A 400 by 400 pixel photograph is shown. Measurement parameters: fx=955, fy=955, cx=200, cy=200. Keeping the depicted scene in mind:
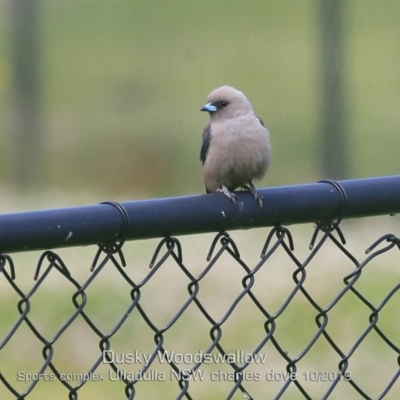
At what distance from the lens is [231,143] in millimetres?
4059

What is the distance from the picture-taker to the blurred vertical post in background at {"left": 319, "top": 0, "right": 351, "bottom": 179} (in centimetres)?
752

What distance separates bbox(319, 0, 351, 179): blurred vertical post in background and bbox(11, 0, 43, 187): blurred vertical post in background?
8.22ft

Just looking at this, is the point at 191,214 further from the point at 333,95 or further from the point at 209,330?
the point at 333,95

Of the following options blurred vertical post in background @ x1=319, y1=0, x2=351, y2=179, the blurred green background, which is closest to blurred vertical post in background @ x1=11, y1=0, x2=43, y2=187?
the blurred green background

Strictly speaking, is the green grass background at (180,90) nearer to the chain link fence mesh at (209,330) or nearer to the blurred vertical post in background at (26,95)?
the blurred vertical post in background at (26,95)

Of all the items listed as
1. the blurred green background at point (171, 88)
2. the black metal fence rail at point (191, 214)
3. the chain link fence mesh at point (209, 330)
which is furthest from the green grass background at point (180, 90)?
the black metal fence rail at point (191, 214)

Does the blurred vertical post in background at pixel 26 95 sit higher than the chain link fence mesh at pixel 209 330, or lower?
higher

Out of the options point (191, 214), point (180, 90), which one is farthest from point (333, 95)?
point (191, 214)

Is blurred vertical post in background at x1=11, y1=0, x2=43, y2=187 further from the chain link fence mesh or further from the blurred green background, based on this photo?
the chain link fence mesh

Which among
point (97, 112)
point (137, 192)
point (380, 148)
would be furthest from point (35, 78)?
point (380, 148)

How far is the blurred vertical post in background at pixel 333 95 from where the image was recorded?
7.52 m

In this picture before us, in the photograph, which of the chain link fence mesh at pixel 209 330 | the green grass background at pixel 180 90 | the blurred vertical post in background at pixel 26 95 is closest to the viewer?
the chain link fence mesh at pixel 209 330

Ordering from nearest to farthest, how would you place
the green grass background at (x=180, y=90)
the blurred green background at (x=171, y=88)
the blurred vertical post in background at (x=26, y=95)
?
the green grass background at (x=180, y=90)
the blurred green background at (x=171, y=88)
the blurred vertical post in background at (x=26, y=95)

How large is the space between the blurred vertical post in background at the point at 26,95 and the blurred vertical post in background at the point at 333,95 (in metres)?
2.51
